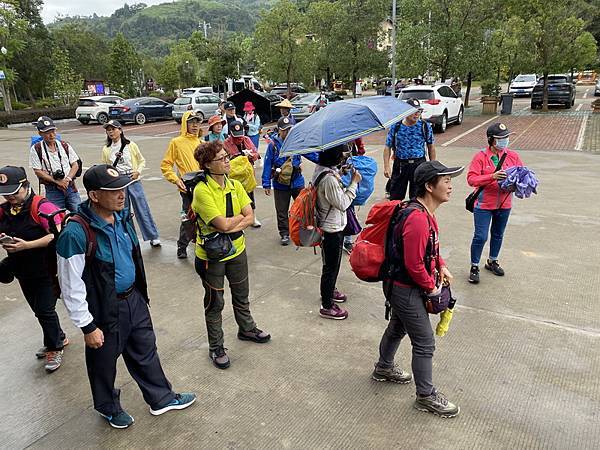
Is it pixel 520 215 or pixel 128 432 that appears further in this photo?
pixel 520 215

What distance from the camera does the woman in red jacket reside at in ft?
15.0

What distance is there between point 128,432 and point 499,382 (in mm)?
2549

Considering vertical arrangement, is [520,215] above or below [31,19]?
below

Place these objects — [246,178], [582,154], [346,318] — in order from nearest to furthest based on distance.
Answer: [346,318] < [246,178] < [582,154]

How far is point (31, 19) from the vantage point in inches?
1398

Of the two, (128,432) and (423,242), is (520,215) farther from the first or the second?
(128,432)

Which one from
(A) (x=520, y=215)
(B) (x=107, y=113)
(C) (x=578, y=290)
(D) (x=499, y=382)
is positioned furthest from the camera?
(B) (x=107, y=113)

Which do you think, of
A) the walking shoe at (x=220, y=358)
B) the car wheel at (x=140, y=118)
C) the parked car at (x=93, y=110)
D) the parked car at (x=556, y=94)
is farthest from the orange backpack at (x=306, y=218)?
the parked car at (x=93, y=110)

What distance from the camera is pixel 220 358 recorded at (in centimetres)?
360

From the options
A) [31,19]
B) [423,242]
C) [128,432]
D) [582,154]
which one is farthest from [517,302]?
[31,19]

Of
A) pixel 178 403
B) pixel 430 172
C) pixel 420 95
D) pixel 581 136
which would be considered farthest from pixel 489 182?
pixel 420 95

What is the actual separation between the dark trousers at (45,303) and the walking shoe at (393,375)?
8.27 ft

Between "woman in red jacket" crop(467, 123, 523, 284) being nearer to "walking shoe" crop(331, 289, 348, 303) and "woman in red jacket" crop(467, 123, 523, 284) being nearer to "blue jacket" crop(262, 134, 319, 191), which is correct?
"walking shoe" crop(331, 289, 348, 303)

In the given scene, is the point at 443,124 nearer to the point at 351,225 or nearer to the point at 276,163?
the point at 276,163
